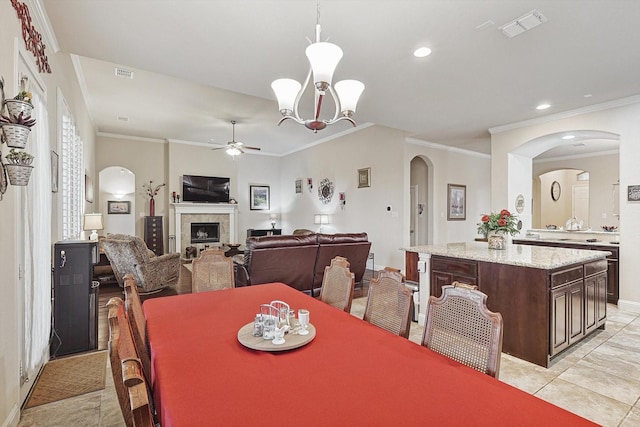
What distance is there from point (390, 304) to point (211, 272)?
1.65 meters

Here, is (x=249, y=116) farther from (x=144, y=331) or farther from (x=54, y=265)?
(x=144, y=331)

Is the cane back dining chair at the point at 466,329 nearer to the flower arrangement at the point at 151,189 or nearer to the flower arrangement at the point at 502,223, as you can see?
the flower arrangement at the point at 502,223

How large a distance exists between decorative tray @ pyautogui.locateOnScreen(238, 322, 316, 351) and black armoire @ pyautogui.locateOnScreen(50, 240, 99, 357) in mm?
2279

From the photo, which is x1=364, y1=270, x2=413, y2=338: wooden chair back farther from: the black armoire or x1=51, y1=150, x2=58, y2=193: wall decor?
x1=51, y1=150, x2=58, y2=193: wall decor

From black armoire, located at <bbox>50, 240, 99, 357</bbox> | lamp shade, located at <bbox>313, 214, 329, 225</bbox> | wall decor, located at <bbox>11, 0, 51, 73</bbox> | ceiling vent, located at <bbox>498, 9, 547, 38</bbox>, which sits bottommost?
black armoire, located at <bbox>50, 240, 99, 357</bbox>

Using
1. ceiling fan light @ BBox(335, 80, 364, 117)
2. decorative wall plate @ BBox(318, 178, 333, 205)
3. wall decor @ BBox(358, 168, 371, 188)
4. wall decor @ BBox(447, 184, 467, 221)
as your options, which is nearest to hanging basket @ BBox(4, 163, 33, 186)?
ceiling fan light @ BBox(335, 80, 364, 117)

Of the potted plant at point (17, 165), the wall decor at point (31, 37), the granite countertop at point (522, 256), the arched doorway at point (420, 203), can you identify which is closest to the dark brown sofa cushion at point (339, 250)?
the granite countertop at point (522, 256)

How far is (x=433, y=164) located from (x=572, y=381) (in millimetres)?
5537

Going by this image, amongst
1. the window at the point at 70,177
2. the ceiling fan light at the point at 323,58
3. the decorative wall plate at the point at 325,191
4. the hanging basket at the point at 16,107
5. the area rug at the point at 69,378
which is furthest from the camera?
the decorative wall plate at the point at 325,191

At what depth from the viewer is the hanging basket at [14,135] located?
186 centimetres

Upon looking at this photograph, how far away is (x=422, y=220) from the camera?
795 centimetres

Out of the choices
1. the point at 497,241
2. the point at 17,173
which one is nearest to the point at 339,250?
the point at 497,241

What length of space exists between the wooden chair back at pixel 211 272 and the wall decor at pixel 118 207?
22.0 ft

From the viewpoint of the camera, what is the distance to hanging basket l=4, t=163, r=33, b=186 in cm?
190
